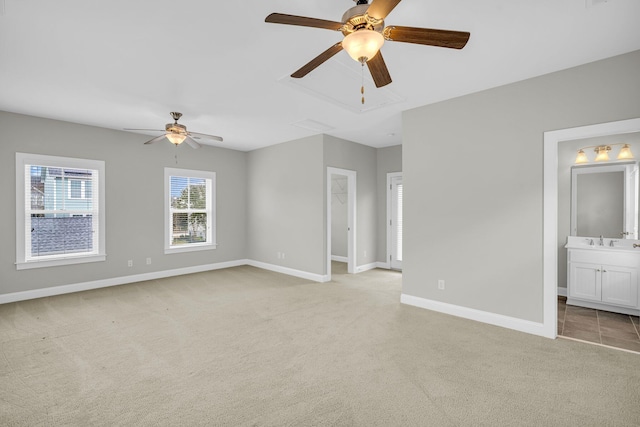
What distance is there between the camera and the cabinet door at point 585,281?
149 inches

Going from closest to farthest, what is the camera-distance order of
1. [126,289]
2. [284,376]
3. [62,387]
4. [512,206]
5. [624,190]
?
1. [62,387]
2. [284,376]
3. [512,206]
4. [624,190]
5. [126,289]

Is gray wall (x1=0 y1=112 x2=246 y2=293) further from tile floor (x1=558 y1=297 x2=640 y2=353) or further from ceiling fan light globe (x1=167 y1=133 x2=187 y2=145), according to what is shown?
tile floor (x1=558 y1=297 x2=640 y2=353)

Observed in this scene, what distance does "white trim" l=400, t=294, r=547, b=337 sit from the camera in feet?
10.3

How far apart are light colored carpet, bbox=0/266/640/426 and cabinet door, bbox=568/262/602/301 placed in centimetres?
133

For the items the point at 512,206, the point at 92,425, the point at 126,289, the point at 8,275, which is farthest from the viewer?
the point at 126,289

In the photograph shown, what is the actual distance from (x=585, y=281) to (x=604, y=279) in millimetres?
191

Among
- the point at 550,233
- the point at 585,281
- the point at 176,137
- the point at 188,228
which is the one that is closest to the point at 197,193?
the point at 188,228

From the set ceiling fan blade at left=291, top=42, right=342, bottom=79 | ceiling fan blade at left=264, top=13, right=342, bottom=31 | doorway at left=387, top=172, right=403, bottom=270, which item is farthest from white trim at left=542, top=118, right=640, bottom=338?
doorway at left=387, top=172, right=403, bottom=270

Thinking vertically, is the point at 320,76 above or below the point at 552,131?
above

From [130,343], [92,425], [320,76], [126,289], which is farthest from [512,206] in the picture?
[126,289]

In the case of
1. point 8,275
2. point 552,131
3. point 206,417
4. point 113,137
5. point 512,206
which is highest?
point 113,137

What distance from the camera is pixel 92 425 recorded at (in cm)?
184

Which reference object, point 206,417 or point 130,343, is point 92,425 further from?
point 130,343

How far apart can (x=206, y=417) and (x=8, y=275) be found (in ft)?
14.3
